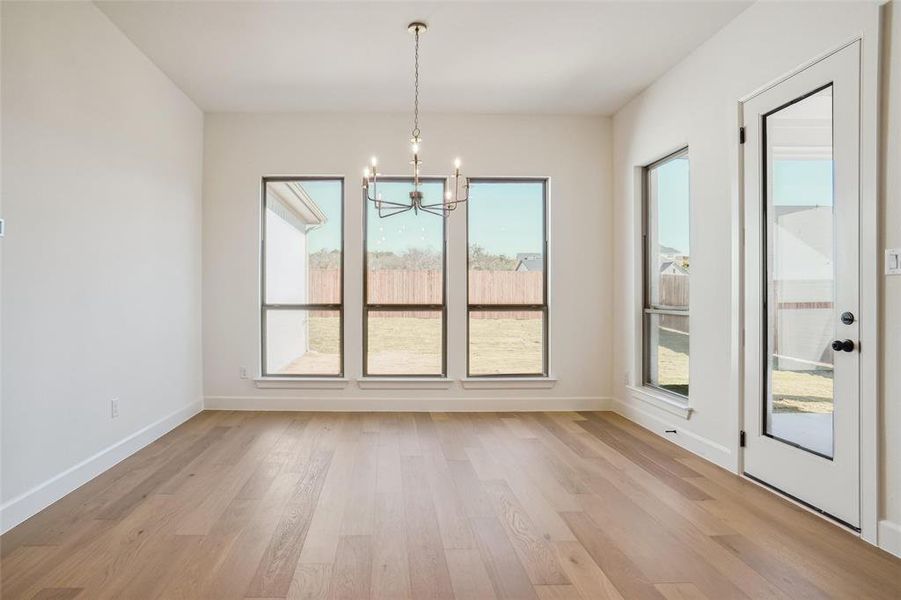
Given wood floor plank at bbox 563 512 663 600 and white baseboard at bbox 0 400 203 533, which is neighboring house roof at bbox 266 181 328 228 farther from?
wood floor plank at bbox 563 512 663 600

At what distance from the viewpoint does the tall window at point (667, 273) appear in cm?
411

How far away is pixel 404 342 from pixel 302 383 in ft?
3.58

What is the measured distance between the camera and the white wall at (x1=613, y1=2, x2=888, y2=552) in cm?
288

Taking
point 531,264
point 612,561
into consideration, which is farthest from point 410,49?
point 612,561

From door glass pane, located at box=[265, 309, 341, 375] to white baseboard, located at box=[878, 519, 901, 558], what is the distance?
13.8 ft

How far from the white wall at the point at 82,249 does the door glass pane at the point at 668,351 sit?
4.25 meters

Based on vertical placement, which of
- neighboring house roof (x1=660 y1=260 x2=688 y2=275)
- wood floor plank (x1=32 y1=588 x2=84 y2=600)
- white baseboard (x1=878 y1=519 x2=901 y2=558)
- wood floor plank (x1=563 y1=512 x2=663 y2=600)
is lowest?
wood floor plank (x1=563 y1=512 x2=663 y2=600)

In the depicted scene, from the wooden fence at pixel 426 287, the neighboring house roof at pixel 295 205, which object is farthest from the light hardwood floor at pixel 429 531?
the neighboring house roof at pixel 295 205

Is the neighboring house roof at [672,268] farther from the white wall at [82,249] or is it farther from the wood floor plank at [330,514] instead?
the white wall at [82,249]

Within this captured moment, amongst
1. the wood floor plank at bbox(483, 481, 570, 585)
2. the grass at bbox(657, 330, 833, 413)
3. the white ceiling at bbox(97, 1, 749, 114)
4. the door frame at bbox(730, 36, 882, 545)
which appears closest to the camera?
the wood floor plank at bbox(483, 481, 570, 585)

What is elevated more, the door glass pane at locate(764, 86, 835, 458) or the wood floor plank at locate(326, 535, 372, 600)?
the door glass pane at locate(764, 86, 835, 458)

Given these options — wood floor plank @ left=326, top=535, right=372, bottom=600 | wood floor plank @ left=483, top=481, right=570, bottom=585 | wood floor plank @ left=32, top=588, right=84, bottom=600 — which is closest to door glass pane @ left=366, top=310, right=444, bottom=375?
wood floor plank @ left=483, top=481, right=570, bottom=585

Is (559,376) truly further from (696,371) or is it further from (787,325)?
(787,325)

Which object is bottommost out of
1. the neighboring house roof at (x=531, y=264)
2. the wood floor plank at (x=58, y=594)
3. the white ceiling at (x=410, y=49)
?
the wood floor plank at (x=58, y=594)
